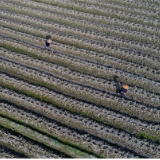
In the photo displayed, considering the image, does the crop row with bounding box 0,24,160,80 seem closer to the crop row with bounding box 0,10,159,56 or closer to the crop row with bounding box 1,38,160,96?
the crop row with bounding box 1,38,160,96

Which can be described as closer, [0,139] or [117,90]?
[0,139]

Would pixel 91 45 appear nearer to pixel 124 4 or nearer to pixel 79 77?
pixel 79 77

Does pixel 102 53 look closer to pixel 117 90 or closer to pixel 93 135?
pixel 117 90

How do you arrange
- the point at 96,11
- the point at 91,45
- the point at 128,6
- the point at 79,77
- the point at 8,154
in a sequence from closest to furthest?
the point at 8,154, the point at 79,77, the point at 91,45, the point at 96,11, the point at 128,6

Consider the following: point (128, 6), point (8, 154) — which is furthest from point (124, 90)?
point (128, 6)

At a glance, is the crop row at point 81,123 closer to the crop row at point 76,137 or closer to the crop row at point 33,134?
the crop row at point 33,134

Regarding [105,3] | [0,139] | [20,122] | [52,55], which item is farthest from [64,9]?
[0,139]

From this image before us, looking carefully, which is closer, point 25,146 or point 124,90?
point 25,146

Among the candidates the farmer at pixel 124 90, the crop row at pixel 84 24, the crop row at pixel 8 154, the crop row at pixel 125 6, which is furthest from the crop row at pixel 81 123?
the crop row at pixel 125 6
